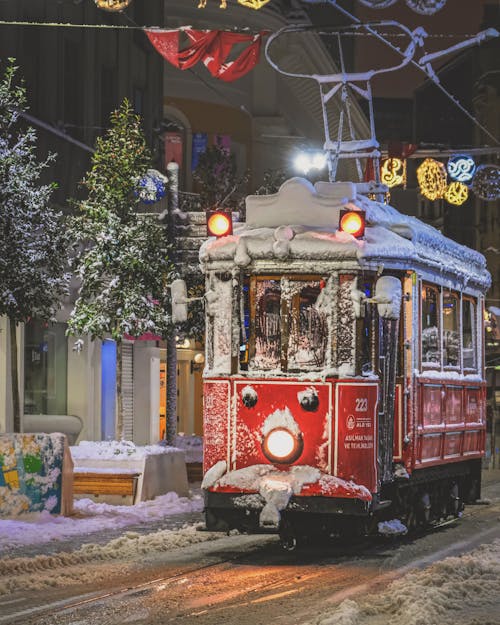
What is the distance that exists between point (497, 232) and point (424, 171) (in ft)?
130

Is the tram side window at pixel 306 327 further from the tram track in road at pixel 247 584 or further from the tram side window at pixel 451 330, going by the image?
the tram side window at pixel 451 330

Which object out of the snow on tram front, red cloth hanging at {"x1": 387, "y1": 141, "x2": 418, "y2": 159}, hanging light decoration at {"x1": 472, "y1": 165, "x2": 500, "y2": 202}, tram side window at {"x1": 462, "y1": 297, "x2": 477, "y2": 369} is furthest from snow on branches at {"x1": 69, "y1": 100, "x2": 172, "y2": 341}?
hanging light decoration at {"x1": 472, "y1": 165, "x2": 500, "y2": 202}

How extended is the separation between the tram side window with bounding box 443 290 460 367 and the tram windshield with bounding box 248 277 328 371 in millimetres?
3016

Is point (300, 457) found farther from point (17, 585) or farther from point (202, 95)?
point (202, 95)

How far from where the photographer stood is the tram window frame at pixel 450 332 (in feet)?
55.3

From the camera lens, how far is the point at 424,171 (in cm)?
2992

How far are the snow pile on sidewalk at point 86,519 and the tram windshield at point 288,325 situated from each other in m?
3.47

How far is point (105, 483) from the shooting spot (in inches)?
782

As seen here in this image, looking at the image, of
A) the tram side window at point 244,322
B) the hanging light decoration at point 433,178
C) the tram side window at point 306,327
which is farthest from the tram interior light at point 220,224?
the hanging light decoration at point 433,178

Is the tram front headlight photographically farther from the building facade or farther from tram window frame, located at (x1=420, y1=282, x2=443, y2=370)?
the building facade

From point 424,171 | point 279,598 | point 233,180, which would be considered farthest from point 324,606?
point 233,180

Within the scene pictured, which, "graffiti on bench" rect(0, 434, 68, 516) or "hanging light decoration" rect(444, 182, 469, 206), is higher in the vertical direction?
"hanging light decoration" rect(444, 182, 469, 206)

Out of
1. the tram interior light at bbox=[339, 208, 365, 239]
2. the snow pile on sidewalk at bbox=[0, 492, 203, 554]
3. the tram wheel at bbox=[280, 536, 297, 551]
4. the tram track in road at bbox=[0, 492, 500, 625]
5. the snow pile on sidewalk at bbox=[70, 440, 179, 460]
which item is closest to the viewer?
the tram track in road at bbox=[0, 492, 500, 625]

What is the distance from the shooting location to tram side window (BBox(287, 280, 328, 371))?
14.2 metres
